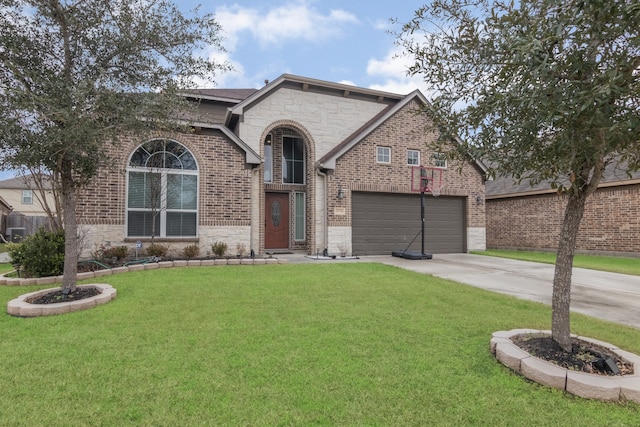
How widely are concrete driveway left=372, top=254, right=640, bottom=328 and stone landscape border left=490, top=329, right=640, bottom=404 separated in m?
2.72

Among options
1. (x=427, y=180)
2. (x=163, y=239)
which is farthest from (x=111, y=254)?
(x=427, y=180)

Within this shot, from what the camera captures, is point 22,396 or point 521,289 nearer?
point 22,396

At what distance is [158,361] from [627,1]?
16.5 feet

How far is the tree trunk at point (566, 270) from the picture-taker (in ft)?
11.7

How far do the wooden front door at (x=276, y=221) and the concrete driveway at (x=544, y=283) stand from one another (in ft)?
15.5

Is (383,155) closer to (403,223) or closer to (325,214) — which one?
(403,223)

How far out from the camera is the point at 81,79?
5.69 meters

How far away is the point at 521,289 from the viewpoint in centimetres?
745

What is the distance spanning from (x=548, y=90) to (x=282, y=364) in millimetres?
3358

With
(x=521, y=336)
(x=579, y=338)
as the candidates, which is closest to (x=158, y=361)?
(x=521, y=336)

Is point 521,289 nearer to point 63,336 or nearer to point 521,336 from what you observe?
point 521,336

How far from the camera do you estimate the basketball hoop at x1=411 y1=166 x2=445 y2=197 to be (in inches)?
523

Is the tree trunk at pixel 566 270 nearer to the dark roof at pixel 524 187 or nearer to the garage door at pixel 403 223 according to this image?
the garage door at pixel 403 223

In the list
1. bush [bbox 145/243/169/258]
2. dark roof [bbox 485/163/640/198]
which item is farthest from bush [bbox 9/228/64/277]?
dark roof [bbox 485/163/640/198]
